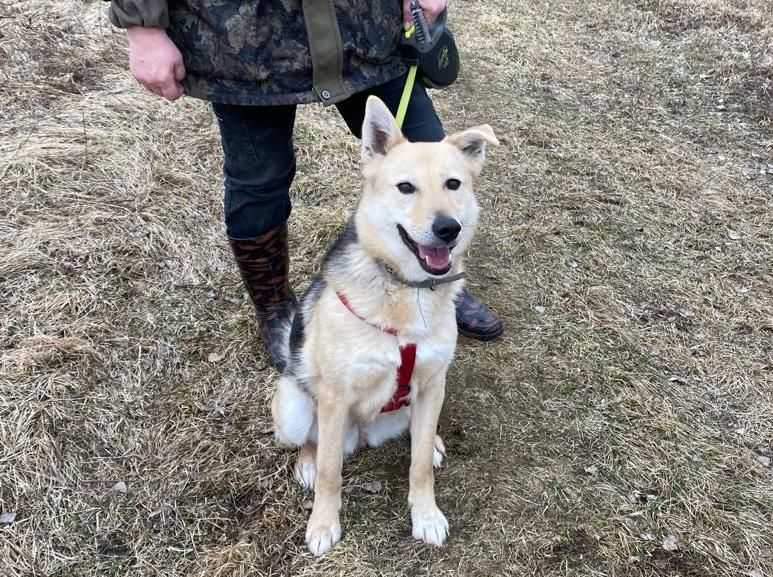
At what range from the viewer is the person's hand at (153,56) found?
218cm

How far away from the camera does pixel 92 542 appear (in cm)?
252

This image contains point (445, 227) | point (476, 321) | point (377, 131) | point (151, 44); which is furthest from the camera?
point (476, 321)

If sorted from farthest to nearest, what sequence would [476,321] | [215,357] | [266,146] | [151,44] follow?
[476,321] < [215,357] < [266,146] < [151,44]

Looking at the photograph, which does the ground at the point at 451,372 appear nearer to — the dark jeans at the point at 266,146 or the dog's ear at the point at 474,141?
the dark jeans at the point at 266,146

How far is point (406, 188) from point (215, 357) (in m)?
1.56

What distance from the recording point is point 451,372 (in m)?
3.42

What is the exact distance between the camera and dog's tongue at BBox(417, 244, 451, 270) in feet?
7.84

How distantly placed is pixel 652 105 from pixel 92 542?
20.0 ft

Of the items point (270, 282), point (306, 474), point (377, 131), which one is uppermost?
point (377, 131)

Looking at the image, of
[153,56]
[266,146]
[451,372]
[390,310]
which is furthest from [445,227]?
[451,372]

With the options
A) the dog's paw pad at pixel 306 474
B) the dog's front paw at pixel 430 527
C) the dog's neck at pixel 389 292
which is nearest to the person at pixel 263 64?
the dog's neck at pixel 389 292

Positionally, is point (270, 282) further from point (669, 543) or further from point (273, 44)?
point (669, 543)

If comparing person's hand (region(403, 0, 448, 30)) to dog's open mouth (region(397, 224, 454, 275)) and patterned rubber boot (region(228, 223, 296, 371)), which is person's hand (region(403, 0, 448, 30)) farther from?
patterned rubber boot (region(228, 223, 296, 371))

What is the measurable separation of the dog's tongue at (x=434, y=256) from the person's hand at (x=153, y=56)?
1123 mm
